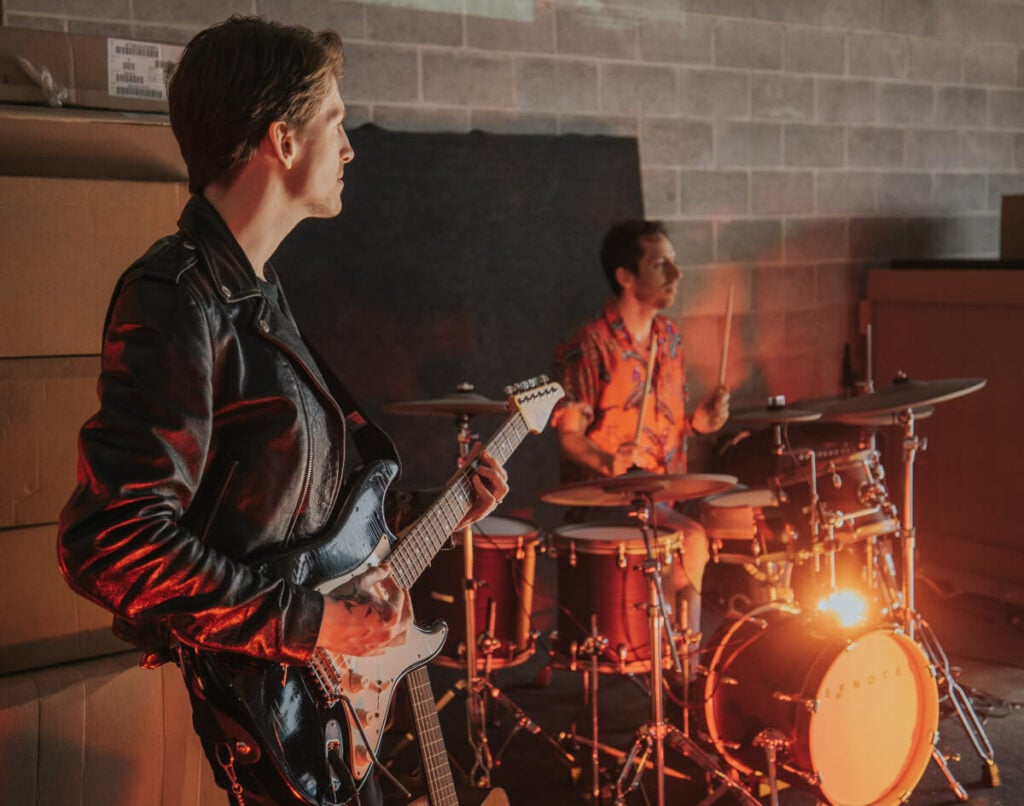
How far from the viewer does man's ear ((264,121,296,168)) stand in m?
1.68

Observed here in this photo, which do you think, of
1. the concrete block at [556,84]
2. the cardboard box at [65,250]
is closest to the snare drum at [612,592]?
the cardboard box at [65,250]

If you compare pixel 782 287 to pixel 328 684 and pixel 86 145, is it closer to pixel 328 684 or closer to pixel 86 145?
pixel 86 145

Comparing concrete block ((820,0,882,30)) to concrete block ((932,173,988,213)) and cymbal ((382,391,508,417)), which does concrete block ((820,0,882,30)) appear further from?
cymbal ((382,391,508,417))

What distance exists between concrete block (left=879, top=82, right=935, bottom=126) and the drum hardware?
3.18 meters

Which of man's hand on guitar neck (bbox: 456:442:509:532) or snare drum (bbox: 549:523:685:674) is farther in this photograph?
snare drum (bbox: 549:523:685:674)

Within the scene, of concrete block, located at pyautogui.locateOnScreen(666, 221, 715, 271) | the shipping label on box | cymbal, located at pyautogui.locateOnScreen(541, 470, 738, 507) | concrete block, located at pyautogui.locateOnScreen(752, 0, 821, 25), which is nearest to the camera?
the shipping label on box

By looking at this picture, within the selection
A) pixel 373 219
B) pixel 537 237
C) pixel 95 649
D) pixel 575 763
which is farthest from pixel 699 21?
pixel 95 649

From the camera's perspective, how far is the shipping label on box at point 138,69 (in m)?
2.59

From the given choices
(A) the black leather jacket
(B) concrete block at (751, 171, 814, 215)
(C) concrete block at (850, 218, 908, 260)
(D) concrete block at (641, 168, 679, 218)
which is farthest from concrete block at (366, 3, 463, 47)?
(A) the black leather jacket

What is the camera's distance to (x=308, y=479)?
1706 mm

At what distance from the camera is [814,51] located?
5.61 metres

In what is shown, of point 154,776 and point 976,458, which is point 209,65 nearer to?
point 154,776

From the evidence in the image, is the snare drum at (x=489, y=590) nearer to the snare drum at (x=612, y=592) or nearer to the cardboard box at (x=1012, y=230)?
the snare drum at (x=612, y=592)

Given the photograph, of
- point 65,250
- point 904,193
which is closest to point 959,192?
point 904,193
